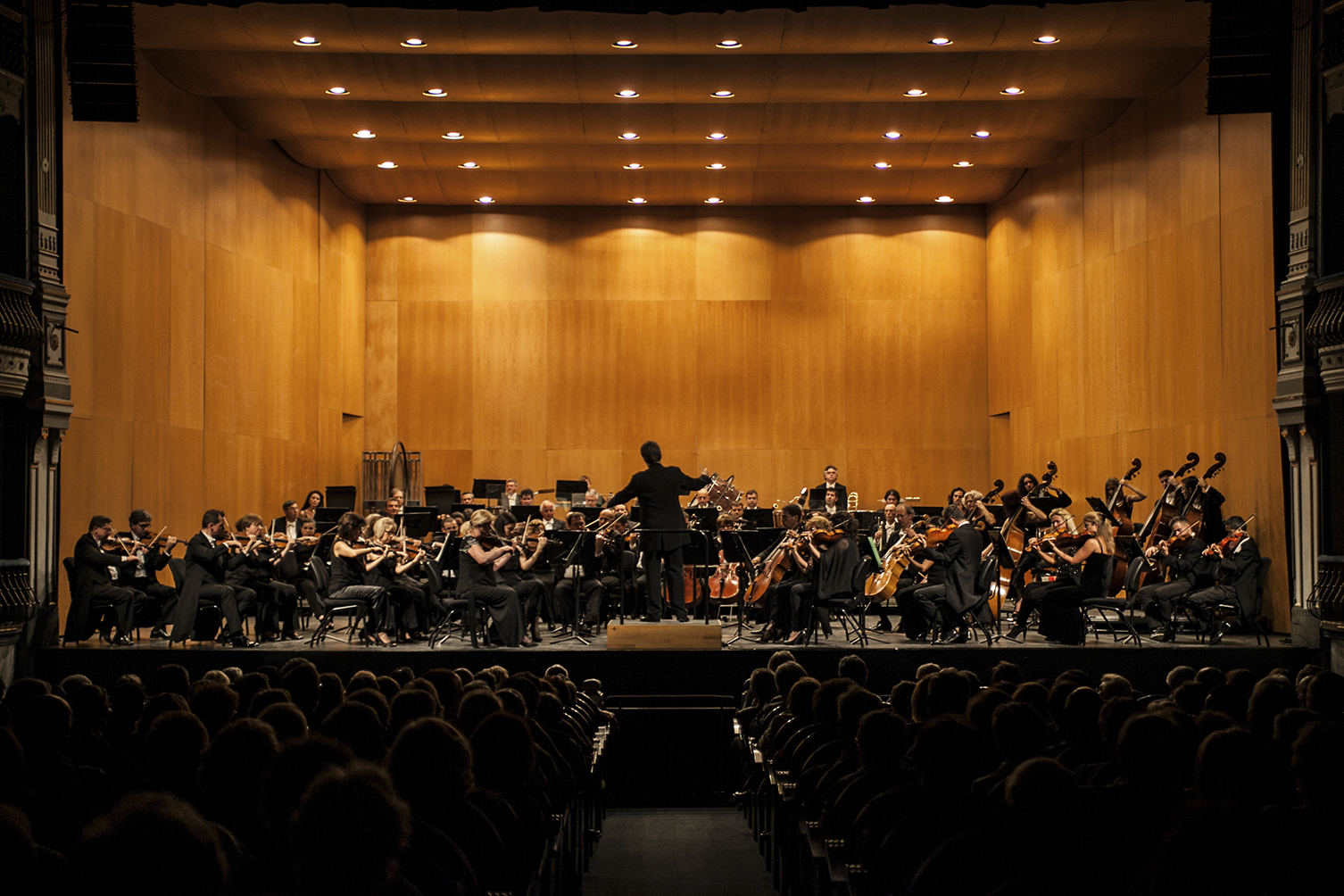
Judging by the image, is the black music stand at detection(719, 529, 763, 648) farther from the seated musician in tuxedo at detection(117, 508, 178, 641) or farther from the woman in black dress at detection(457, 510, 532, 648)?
the seated musician in tuxedo at detection(117, 508, 178, 641)

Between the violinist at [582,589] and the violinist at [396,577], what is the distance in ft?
4.43

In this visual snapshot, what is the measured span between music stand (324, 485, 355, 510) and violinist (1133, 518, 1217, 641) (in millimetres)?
9970

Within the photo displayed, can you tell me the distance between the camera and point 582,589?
11.4 metres

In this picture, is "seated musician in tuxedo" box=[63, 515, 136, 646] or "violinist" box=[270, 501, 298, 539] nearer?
"seated musician in tuxedo" box=[63, 515, 136, 646]

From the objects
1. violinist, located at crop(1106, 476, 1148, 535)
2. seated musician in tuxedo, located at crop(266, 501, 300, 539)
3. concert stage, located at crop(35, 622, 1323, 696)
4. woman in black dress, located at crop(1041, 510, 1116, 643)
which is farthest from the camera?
violinist, located at crop(1106, 476, 1148, 535)

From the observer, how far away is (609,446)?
18422mm

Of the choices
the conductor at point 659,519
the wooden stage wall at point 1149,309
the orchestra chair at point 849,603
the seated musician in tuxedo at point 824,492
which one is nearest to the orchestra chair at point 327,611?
the conductor at point 659,519

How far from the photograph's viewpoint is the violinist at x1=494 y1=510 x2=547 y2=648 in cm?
1011

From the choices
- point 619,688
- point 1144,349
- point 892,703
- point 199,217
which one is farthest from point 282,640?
point 1144,349

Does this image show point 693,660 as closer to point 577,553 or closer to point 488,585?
point 577,553

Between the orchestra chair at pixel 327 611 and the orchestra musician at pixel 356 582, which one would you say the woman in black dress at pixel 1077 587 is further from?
the orchestra chair at pixel 327 611

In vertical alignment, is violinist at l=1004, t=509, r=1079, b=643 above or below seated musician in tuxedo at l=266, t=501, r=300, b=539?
below

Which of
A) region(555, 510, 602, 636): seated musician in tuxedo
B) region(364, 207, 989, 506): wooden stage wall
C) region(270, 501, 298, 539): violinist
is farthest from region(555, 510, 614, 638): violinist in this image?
region(364, 207, 989, 506): wooden stage wall

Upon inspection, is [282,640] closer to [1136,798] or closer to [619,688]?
[619,688]
